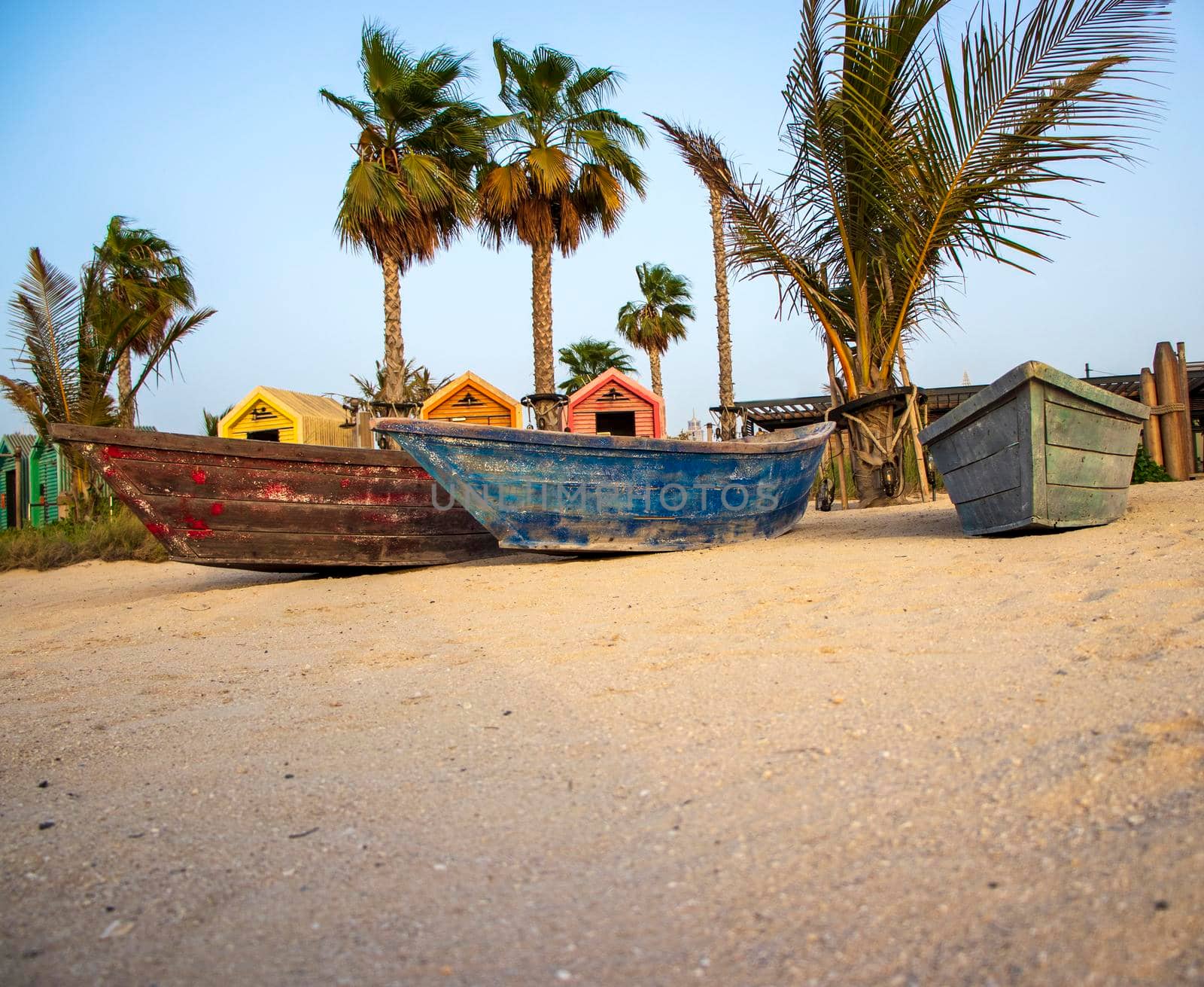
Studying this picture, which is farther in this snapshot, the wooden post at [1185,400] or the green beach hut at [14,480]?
the green beach hut at [14,480]

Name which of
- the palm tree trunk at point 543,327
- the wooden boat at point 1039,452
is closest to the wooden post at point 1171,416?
the wooden boat at point 1039,452

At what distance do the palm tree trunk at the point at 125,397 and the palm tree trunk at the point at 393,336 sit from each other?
483 cm

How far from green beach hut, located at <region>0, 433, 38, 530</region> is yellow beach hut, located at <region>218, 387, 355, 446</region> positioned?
7.55 meters

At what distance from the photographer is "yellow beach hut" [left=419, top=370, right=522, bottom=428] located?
774 inches

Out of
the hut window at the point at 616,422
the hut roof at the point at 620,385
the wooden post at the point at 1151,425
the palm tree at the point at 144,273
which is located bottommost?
the wooden post at the point at 1151,425

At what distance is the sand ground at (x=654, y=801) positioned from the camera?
1.28 m

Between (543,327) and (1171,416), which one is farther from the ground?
(543,327)

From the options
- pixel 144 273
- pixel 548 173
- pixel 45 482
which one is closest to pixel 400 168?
pixel 548 173

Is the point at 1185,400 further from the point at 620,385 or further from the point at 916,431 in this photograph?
the point at 620,385

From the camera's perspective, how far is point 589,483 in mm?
6480

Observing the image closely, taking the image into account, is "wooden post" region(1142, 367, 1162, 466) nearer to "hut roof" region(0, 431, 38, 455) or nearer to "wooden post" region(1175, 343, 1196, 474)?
"wooden post" region(1175, 343, 1196, 474)

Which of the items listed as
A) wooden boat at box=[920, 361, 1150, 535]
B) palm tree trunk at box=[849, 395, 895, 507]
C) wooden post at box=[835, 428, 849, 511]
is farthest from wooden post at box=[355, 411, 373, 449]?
wooden boat at box=[920, 361, 1150, 535]

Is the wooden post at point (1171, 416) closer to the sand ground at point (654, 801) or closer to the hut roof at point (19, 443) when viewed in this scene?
the sand ground at point (654, 801)

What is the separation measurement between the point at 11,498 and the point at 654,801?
30854mm
